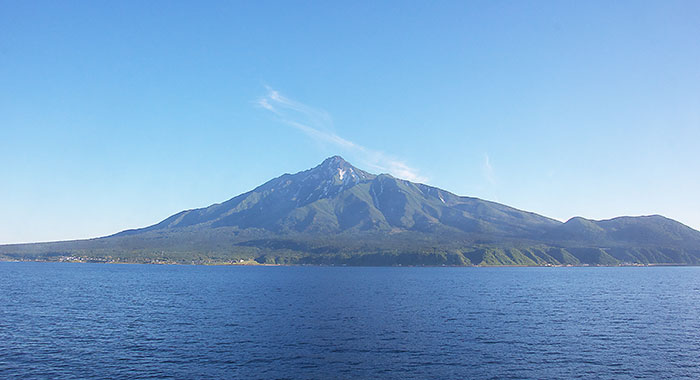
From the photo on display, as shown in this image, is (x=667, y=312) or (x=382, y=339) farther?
(x=667, y=312)

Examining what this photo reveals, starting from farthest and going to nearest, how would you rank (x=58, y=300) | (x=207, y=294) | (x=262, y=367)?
(x=207, y=294) → (x=58, y=300) → (x=262, y=367)

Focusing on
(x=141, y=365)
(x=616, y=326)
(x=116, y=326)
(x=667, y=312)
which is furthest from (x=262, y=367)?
(x=667, y=312)

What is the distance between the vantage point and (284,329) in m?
74.2

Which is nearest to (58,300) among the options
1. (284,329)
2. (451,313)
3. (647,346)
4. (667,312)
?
(284,329)

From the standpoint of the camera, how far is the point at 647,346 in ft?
209

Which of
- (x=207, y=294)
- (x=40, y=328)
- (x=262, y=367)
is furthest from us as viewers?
(x=207, y=294)

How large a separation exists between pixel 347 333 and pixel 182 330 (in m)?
28.9

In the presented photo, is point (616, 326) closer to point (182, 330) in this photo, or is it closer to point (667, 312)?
point (667, 312)

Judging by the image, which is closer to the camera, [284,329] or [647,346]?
[647,346]

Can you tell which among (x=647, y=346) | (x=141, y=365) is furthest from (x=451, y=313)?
(x=141, y=365)

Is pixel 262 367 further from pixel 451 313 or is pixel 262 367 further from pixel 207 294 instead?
pixel 207 294

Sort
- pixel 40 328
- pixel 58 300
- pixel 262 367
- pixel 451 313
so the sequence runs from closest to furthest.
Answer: pixel 262 367, pixel 40 328, pixel 451 313, pixel 58 300

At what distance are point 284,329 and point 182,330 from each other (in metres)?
17.7

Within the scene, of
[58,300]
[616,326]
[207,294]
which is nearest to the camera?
[616,326]
